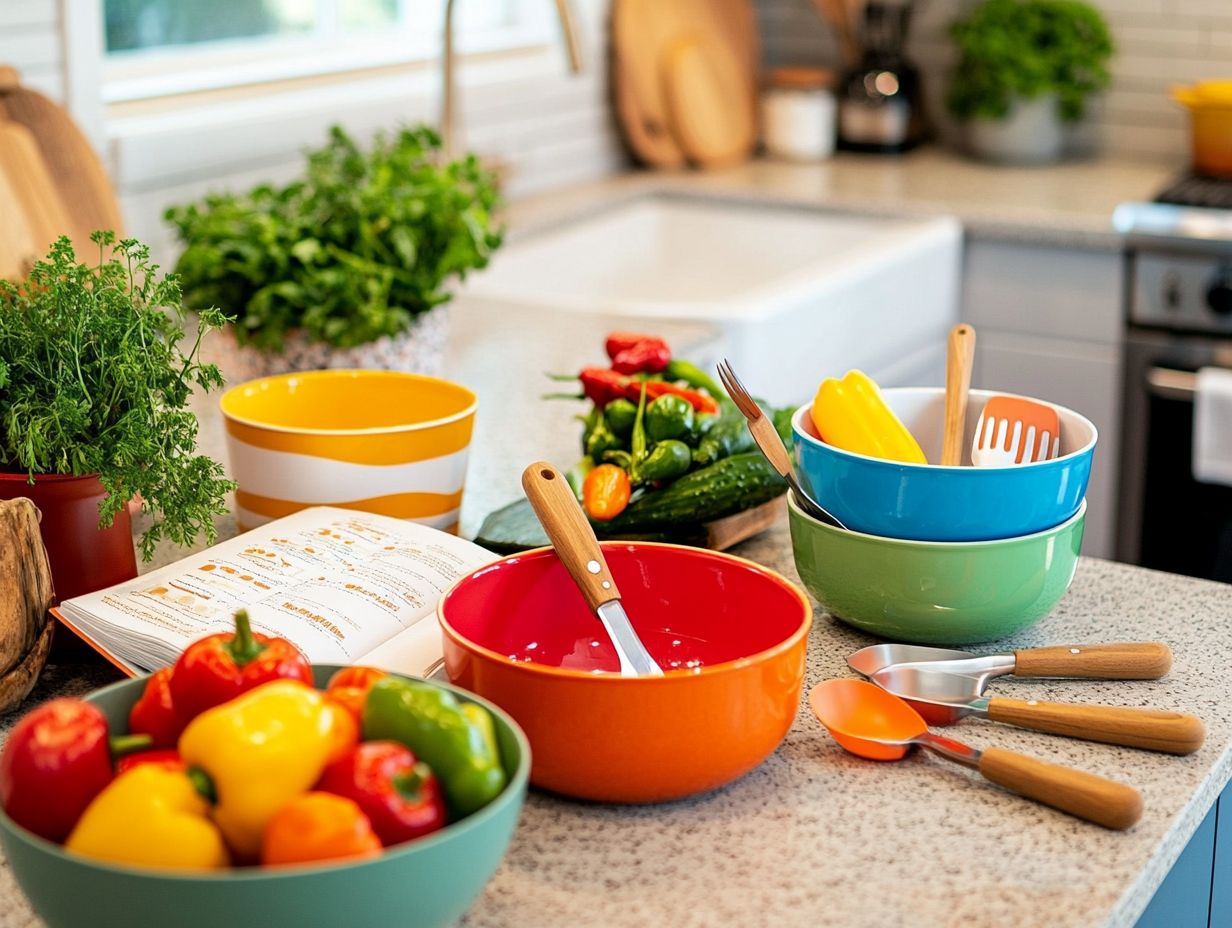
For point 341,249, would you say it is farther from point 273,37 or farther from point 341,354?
point 273,37

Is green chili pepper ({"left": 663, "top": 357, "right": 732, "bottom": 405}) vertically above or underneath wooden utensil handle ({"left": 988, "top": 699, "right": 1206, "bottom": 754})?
above

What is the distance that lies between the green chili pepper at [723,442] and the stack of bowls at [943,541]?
0.18 metres

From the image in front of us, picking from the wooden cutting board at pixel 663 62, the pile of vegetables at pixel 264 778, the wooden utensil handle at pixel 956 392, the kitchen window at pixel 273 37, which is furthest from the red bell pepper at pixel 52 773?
the wooden cutting board at pixel 663 62

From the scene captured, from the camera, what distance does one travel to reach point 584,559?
0.99m

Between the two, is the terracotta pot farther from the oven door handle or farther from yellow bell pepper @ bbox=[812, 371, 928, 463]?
the oven door handle

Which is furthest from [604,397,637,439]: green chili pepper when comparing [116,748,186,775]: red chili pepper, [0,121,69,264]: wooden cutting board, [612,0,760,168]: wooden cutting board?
[612,0,760,168]: wooden cutting board

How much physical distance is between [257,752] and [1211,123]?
272 centimetres

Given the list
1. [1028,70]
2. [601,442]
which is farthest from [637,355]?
[1028,70]

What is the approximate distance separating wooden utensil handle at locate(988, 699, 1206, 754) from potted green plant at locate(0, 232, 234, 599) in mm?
568

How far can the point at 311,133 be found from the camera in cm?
249

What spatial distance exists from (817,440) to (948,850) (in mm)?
379

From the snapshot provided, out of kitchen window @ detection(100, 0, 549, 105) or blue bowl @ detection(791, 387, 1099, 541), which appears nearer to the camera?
blue bowl @ detection(791, 387, 1099, 541)

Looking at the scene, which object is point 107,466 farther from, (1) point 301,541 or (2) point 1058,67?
(2) point 1058,67

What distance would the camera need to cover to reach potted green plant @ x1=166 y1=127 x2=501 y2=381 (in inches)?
62.9
